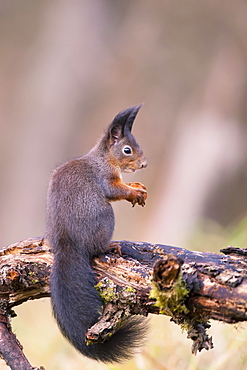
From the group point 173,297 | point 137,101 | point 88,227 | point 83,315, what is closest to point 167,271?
point 173,297

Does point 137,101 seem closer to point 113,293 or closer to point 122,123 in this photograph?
point 122,123

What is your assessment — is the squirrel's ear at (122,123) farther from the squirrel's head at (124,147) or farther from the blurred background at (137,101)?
the blurred background at (137,101)

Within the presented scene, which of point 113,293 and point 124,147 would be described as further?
point 124,147

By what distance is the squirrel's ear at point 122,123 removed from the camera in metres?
2.05

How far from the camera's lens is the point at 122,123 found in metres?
2.07

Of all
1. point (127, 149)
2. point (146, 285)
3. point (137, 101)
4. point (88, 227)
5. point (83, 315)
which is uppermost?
point (137, 101)

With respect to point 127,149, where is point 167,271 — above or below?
below

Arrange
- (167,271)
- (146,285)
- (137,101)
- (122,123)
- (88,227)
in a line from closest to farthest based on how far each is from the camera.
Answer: (167,271), (146,285), (88,227), (122,123), (137,101)

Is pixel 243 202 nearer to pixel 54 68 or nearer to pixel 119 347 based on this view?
pixel 54 68

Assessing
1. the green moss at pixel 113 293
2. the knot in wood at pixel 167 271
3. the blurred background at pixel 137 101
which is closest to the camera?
the knot in wood at pixel 167 271

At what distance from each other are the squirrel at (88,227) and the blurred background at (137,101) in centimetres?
211

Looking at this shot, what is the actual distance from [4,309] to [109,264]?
0.47 m

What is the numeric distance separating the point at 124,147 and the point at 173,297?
903mm

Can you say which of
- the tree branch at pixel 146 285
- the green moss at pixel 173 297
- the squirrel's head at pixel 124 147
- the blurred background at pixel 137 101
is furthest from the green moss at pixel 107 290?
the blurred background at pixel 137 101
